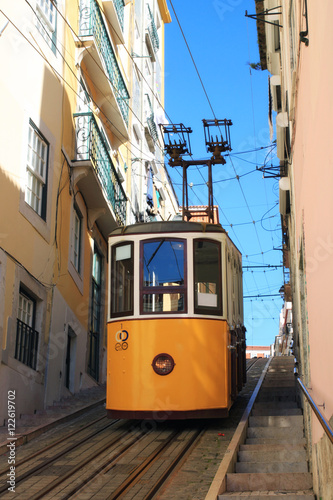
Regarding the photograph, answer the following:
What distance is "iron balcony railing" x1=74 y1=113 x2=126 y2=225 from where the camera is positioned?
1425 cm

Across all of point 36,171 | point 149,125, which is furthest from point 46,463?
A: point 149,125

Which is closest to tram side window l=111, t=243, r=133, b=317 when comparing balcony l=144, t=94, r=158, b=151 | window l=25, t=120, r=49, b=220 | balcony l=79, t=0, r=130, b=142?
window l=25, t=120, r=49, b=220

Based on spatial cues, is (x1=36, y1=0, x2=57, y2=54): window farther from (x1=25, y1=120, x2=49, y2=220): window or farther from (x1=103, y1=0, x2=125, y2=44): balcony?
(x1=103, y1=0, x2=125, y2=44): balcony

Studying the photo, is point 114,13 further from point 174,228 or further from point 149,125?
point 174,228

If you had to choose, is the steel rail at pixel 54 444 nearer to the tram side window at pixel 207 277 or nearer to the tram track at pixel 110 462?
the tram track at pixel 110 462

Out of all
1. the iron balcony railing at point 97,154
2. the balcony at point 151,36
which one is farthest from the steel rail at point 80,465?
the balcony at point 151,36

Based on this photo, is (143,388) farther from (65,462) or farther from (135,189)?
(135,189)

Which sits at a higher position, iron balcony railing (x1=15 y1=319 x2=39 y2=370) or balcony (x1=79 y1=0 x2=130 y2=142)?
balcony (x1=79 y1=0 x2=130 y2=142)

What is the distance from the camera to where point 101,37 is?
16.0m

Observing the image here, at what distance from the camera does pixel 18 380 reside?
10.2 m

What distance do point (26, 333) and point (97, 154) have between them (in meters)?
5.69

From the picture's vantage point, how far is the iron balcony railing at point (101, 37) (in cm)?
1496

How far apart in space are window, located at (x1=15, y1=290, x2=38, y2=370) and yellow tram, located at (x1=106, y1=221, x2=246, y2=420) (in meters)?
1.91

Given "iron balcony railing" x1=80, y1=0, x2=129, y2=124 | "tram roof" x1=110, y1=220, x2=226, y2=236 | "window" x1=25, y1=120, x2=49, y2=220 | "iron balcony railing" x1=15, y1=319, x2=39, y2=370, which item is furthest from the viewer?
"iron balcony railing" x1=80, y1=0, x2=129, y2=124
